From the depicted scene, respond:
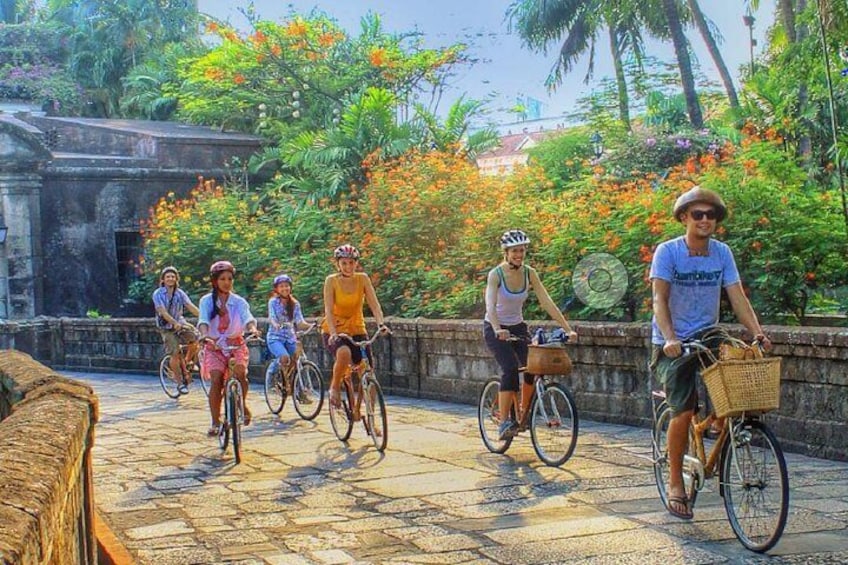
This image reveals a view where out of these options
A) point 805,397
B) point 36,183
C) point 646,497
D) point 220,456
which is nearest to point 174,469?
point 220,456

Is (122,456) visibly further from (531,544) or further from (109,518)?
(531,544)

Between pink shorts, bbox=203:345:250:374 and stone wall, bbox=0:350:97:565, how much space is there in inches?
133

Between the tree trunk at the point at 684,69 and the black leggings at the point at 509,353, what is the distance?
56.0ft

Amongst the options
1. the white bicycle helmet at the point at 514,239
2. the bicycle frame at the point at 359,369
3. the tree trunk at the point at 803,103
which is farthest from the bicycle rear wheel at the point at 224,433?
the tree trunk at the point at 803,103

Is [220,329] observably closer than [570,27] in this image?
Yes

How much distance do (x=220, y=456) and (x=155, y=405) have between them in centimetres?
584

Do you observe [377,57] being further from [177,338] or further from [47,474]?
[47,474]

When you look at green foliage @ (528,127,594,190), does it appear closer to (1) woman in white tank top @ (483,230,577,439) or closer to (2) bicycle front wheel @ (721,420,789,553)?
(1) woman in white tank top @ (483,230,577,439)

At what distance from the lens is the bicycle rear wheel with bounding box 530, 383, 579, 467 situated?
29.4ft

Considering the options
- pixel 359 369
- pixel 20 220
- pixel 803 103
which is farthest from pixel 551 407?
pixel 20 220

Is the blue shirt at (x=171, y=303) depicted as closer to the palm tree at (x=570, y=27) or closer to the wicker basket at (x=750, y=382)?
the wicker basket at (x=750, y=382)

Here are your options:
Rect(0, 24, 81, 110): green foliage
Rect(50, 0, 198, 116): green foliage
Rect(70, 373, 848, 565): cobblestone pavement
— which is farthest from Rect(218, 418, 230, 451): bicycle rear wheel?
Rect(50, 0, 198, 116): green foliage

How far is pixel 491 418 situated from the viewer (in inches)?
389

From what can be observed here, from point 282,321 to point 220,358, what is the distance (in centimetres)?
299
